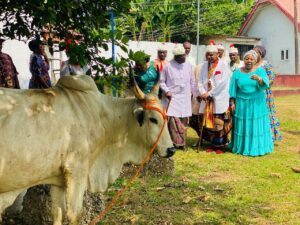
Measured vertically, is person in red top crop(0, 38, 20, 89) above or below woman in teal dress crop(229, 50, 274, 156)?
above

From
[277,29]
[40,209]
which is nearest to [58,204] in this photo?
[40,209]

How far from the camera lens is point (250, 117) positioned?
6.95 meters

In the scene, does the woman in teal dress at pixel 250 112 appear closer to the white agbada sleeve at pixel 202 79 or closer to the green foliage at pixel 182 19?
the white agbada sleeve at pixel 202 79

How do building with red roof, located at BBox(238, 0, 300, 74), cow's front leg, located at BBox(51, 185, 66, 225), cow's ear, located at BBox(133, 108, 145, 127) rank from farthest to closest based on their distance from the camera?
building with red roof, located at BBox(238, 0, 300, 74) < cow's ear, located at BBox(133, 108, 145, 127) < cow's front leg, located at BBox(51, 185, 66, 225)

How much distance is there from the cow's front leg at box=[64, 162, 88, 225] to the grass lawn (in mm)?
1020

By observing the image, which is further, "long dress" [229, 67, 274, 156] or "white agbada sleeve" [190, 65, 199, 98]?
"white agbada sleeve" [190, 65, 199, 98]

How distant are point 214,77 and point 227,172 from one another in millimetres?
1741

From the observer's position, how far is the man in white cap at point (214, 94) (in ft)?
23.4

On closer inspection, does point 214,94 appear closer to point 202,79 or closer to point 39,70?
point 202,79

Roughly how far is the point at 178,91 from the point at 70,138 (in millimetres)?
4279

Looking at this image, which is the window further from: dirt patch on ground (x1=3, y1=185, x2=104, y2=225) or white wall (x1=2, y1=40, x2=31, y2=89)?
dirt patch on ground (x1=3, y1=185, x2=104, y2=225)

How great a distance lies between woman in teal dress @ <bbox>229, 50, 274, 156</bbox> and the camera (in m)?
6.81

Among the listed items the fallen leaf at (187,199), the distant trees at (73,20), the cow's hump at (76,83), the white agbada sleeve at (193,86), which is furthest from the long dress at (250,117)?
the cow's hump at (76,83)

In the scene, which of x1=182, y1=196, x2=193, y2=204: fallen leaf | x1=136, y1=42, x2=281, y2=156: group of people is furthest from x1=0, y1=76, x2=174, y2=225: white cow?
x1=136, y1=42, x2=281, y2=156: group of people
